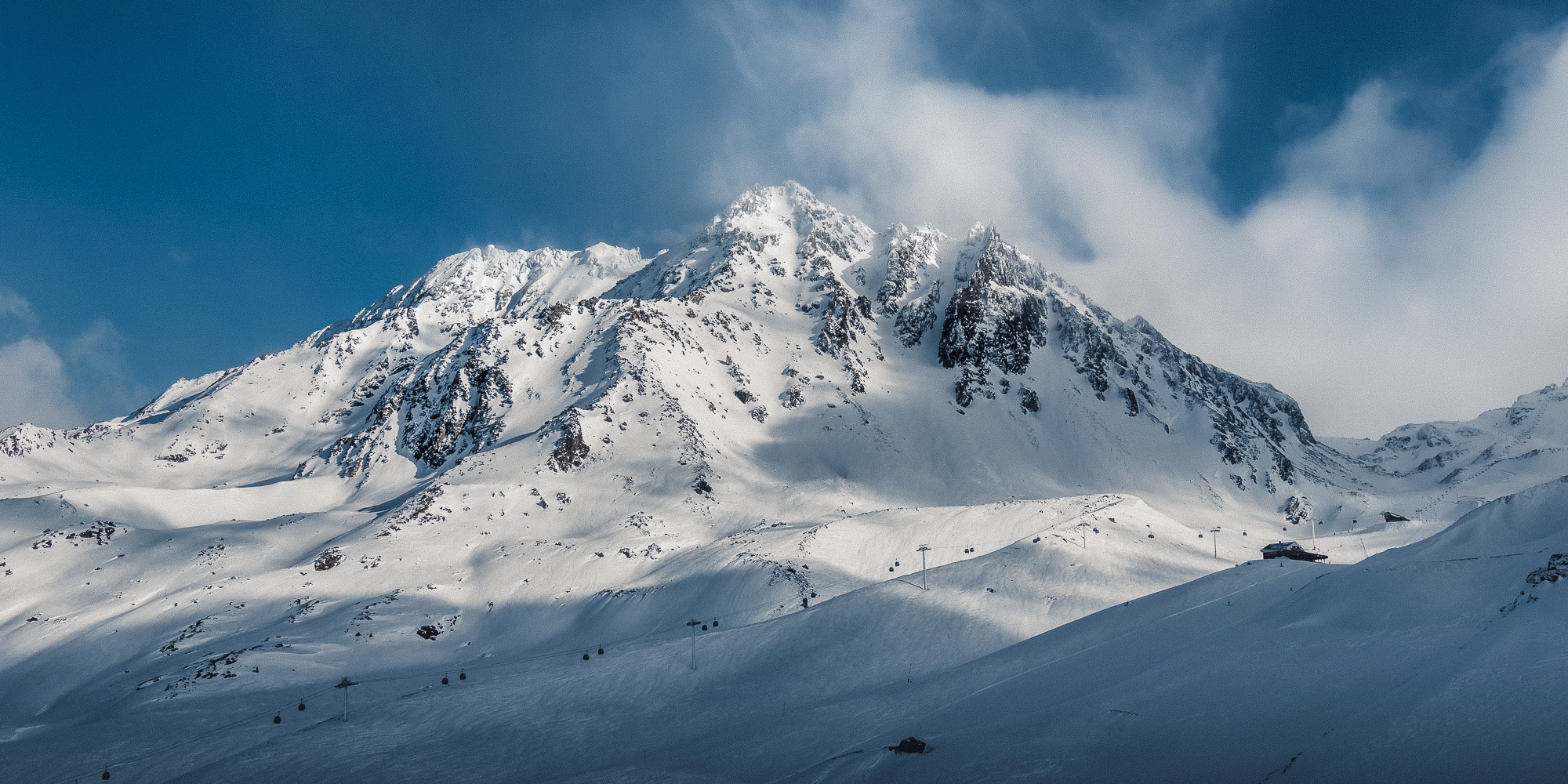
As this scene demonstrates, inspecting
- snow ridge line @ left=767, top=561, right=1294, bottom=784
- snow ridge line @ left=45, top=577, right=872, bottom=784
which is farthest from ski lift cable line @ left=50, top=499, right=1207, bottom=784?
snow ridge line @ left=767, top=561, right=1294, bottom=784

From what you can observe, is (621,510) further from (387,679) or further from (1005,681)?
(1005,681)

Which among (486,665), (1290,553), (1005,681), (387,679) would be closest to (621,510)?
(486,665)

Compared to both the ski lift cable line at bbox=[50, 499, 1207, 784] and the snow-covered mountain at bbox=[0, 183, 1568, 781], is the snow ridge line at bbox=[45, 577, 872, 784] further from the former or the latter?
the snow-covered mountain at bbox=[0, 183, 1568, 781]

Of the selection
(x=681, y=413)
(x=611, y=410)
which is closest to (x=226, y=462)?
(x=611, y=410)

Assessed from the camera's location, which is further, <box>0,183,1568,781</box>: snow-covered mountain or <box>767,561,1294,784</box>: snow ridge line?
<box>0,183,1568,781</box>: snow-covered mountain

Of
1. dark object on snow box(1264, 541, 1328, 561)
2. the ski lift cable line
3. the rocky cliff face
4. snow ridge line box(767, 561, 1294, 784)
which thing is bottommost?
dark object on snow box(1264, 541, 1328, 561)

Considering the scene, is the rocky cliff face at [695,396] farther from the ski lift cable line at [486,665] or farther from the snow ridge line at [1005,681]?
the snow ridge line at [1005,681]

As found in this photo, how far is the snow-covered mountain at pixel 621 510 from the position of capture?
54.5 m

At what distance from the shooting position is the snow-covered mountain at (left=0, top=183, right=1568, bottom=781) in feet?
179

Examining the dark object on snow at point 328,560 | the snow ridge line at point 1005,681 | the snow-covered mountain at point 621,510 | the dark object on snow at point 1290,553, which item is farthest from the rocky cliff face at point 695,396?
the snow ridge line at point 1005,681

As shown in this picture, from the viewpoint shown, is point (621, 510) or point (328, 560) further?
point (621, 510)

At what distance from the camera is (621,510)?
11000cm

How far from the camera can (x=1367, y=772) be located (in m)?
12.9

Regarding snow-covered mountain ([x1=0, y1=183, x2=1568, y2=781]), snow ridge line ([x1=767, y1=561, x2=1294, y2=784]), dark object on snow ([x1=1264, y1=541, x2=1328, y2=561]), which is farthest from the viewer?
dark object on snow ([x1=1264, y1=541, x2=1328, y2=561])
